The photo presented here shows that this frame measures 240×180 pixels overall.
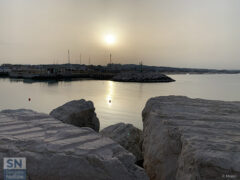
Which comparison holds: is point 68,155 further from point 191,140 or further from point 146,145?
point 146,145

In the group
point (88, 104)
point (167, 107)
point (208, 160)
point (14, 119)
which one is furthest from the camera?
point (88, 104)

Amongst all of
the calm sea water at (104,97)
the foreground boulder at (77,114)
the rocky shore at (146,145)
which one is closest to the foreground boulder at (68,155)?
the rocky shore at (146,145)

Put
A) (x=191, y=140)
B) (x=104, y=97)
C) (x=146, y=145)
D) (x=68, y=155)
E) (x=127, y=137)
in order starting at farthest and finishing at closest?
1. (x=104, y=97)
2. (x=127, y=137)
3. (x=146, y=145)
4. (x=191, y=140)
5. (x=68, y=155)

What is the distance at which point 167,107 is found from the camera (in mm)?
3557

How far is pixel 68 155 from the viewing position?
1982mm

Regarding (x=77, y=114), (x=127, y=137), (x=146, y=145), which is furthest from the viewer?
(x=77, y=114)

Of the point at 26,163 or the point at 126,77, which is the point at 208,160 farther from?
the point at 126,77

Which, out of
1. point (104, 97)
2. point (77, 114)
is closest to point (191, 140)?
point (77, 114)

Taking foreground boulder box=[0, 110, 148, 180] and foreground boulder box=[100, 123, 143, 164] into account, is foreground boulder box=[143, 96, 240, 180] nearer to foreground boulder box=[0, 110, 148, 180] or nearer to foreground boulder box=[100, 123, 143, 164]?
foreground boulder box=[0, 110, 148, 180]

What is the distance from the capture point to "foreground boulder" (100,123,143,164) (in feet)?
15.7

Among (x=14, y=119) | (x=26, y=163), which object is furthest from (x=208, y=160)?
(x=14, y=119)

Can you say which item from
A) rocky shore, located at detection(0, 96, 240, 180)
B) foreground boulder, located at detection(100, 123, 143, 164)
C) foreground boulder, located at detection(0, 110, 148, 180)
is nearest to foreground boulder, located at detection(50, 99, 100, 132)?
foreground boulder, located at detection(100, 123, 143, 164)

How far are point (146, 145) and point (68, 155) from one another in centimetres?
168

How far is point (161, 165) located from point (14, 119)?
2.16 m
